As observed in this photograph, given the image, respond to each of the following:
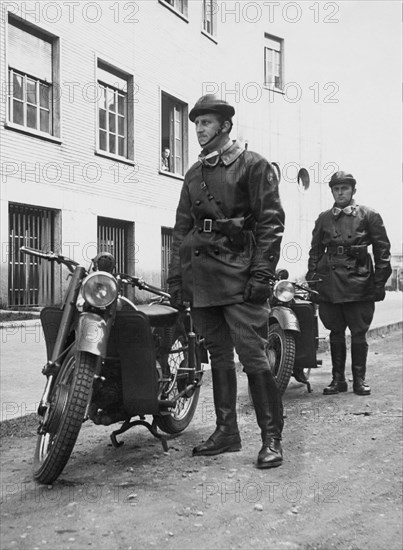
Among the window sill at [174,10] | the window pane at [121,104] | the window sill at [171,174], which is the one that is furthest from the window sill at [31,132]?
the window sill at [174,10]

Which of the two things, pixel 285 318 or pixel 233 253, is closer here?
pixel 233 253

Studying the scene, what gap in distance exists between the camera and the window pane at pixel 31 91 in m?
12.0

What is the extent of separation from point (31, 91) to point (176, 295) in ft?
29.3

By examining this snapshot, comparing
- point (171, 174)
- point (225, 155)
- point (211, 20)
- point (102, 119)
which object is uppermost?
point (211, 20)

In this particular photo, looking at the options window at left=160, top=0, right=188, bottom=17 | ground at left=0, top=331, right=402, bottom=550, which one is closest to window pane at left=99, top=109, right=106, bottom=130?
window at left=160, top=0, right=188, bottom=17

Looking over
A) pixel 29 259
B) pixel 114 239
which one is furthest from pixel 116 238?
pixel 29 259

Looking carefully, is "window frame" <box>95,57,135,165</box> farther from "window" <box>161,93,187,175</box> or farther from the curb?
the curb

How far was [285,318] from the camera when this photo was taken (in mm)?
5652

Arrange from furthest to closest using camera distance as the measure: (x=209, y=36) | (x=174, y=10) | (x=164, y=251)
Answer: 1. (x=209, y=36)
2. (x=164, y=251)
3. (x=174, y=10)

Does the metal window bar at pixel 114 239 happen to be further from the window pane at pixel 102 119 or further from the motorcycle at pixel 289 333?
the motorcycle at pixel 289 333

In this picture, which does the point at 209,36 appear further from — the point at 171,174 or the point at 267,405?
the point at 267,405

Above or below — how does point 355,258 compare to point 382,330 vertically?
above

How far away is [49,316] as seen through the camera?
154 inches

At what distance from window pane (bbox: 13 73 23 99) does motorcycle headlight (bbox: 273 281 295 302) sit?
25.0 ft
